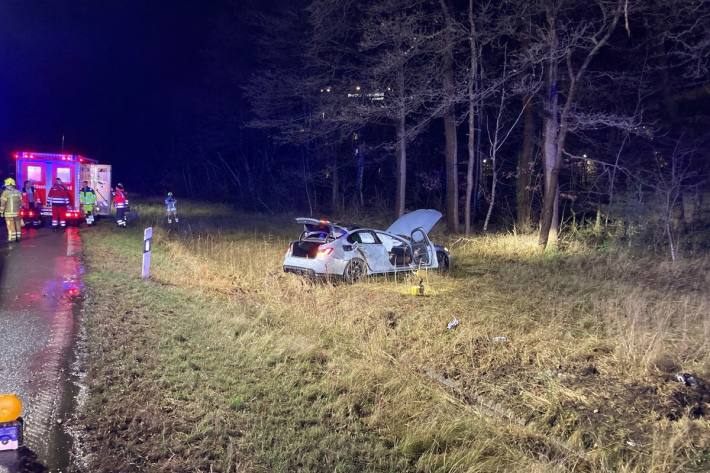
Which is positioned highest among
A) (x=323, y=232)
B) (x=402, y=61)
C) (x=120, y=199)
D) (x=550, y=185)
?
(x=402, y=61)

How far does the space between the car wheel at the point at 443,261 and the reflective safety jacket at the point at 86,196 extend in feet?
42.1

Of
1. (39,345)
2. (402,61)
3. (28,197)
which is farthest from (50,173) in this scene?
(39,345)

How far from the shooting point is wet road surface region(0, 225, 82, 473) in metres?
4.02

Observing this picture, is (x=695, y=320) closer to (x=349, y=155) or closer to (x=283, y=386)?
(x=283, y=386)

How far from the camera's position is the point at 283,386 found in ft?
17.7

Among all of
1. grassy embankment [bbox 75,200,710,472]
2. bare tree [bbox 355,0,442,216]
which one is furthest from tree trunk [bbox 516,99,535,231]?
grassy embankment [bbox 75,200,710,472]

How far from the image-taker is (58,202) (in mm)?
17750

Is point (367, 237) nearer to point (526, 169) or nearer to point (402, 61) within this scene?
point (402, 61)

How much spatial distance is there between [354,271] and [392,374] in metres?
4.69

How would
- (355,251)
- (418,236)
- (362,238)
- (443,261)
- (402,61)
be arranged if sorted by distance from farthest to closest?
1. (402,61)
2. (418,236)
3. (443,261)
4. (362,238)
5. (355,251)

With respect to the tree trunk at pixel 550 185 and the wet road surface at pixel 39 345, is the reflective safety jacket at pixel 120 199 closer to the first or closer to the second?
the wet road surface at pixel 39 345

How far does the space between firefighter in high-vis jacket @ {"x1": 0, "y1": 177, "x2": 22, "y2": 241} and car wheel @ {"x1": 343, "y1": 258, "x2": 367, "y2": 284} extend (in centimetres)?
968

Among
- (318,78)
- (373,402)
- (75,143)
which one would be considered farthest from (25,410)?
(75,143)

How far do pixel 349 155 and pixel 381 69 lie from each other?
40.0 ft
